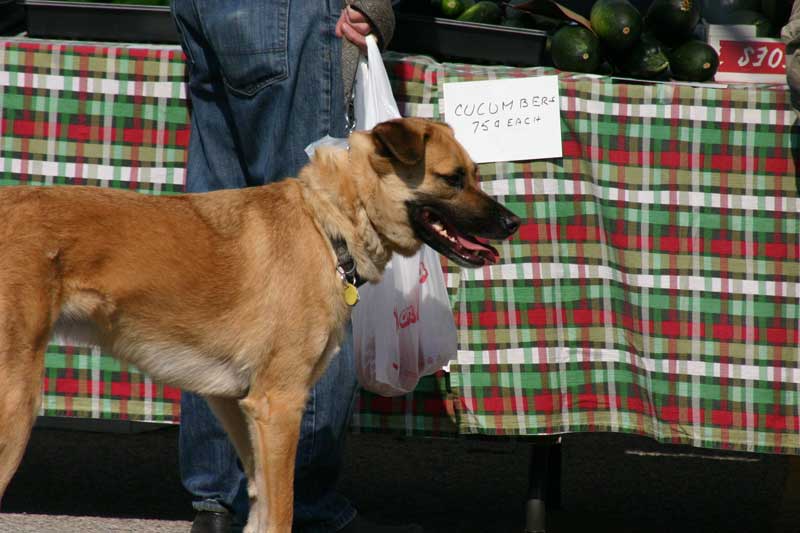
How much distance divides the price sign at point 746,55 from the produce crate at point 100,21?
1.99 m

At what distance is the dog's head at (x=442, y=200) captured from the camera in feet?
11.6

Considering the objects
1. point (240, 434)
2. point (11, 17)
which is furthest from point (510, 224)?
A: point (11, 17)

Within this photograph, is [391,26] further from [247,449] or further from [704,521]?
[704,521]

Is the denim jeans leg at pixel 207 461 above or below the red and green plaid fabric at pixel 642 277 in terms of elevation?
below

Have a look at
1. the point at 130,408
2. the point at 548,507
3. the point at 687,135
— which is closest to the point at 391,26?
the point at 687,135

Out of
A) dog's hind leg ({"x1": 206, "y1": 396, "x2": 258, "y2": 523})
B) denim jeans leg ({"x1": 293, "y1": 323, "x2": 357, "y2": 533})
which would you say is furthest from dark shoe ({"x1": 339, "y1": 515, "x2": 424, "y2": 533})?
dog's hind leg ({"x1": 206, "y1": 396, "x2": 258, "y2": 523})

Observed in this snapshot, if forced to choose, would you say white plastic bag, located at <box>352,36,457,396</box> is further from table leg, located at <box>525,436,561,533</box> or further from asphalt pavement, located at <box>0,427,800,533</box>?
asphalt pavement, located at <box>0,427,800,533</box>

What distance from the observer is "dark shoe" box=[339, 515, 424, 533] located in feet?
12.7

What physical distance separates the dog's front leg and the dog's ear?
0.74 meters

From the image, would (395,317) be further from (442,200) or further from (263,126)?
(263,126)

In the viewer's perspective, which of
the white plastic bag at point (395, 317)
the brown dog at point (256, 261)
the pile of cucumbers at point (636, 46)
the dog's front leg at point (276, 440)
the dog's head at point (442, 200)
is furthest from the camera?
the pile of cucumbers at point (636, 46)

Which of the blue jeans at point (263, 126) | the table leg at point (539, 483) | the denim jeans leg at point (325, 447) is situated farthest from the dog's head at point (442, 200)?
the table leg at point (539, 483)

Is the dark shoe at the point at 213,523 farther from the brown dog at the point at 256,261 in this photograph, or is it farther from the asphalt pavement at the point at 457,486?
the asphalt pavement at the point at 457,486

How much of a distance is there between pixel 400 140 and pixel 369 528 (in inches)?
52.4
